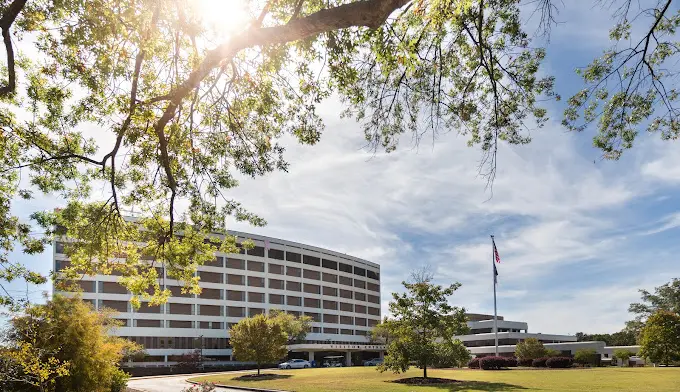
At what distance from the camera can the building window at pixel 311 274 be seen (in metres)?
104

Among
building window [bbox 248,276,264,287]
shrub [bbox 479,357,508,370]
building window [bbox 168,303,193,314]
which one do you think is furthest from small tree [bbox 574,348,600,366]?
building window [bbox 168,303,193,314]

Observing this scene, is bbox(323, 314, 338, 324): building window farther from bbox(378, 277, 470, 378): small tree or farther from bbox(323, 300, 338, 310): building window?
bbox(378, 277, 470, 378): small tree

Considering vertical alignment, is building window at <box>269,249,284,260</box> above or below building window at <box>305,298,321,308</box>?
above

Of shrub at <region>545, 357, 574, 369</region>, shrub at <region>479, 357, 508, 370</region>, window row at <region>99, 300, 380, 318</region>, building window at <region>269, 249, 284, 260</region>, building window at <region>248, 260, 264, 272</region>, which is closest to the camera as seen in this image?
shrub at <region>479, 357, 508, 370</region>

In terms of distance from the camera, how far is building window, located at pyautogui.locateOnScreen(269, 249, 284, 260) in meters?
98.4

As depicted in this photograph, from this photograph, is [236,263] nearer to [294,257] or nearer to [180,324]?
[294,257]

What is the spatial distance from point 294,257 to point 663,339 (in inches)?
2616

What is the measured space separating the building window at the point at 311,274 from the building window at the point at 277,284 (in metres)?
5.74

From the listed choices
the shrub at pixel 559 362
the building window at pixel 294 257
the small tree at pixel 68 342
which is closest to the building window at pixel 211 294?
the building window at pixel 294 257

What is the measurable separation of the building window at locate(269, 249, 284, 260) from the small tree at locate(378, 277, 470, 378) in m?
61.8

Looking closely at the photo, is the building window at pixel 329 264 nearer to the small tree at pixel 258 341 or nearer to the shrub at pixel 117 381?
the small tree at pixel 258 341

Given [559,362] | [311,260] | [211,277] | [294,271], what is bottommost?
[559,362]

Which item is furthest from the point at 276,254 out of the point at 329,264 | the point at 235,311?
the point at 329,264

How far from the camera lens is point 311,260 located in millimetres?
106312
